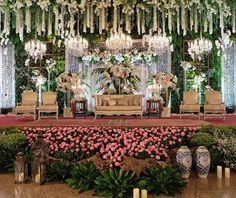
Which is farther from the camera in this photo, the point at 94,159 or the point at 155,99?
the point at 155,99

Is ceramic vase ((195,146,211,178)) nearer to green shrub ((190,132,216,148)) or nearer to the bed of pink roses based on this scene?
the bed of pink roses

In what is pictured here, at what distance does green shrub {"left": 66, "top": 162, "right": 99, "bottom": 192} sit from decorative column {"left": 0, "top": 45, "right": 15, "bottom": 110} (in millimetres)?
11088

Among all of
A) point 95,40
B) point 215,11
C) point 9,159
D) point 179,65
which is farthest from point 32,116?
point 9,159

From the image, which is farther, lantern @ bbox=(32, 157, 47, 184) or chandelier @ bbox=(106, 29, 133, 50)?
chandelier @ bbox=(106, 29, 133, 50)

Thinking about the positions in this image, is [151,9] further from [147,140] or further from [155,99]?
[147,140]

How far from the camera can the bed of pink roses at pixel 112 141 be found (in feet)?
14.3

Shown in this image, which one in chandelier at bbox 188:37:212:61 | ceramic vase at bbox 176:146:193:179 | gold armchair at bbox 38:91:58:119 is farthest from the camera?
chandelier at bbox 188:37:212:61

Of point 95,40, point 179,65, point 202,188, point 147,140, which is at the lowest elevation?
point 202,188

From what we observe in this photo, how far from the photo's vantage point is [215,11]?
27.3ft

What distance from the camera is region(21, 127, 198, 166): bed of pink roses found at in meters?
4.35

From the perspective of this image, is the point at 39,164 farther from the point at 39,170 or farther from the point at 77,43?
the point at 77,43

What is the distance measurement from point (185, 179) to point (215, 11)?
17.3ft

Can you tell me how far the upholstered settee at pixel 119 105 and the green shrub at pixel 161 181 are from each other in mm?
7611

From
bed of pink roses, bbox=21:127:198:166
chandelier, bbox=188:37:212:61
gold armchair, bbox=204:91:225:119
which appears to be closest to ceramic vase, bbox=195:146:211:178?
bed of pink roses, bbox=21:127:198:166
